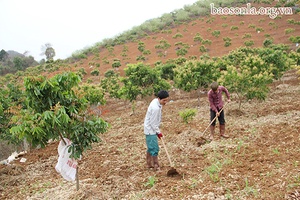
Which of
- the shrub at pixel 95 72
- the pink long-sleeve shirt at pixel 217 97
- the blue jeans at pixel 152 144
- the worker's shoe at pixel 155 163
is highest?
the shrub at pixel 95 72

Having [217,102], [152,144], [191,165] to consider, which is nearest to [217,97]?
[217,102]

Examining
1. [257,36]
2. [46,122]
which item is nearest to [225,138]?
[46,122]

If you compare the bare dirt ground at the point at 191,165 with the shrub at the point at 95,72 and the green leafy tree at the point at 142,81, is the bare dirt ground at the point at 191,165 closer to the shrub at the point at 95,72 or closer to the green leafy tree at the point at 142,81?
the green leafy tree at the point at 142,81

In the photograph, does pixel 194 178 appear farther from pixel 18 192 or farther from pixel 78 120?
pixel 18 192

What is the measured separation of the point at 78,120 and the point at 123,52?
126ft

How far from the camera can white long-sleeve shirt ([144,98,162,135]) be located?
5.70 meters

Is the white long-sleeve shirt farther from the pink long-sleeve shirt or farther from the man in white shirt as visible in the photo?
the pink long-sleeve shirt

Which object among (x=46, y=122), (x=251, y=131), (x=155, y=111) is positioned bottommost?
(x=251, y=131)

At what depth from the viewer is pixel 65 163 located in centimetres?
514

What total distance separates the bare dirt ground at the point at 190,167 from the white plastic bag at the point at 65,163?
0.46 m

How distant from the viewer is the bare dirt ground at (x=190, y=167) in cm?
479

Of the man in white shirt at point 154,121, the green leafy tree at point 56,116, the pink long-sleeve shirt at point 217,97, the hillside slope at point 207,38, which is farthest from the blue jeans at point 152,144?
the hillside slope at point 207,38

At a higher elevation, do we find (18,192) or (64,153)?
(64,153)

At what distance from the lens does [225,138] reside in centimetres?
764
